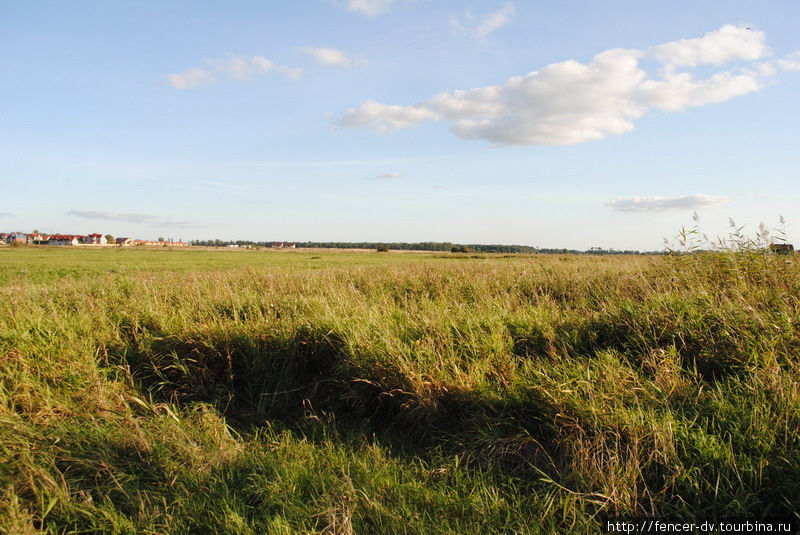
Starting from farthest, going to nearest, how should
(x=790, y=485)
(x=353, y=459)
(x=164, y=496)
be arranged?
(x=353, y=459) → (x=164, y=496) → (x=790, y=485)

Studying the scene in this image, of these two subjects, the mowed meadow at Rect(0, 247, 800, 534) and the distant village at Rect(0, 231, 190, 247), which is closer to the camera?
the mowed meadow at Rect(0, 247, 800, 534)

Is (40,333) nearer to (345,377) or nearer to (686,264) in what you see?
(345,377)

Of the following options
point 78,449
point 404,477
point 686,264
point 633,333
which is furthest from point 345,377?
point 686,264

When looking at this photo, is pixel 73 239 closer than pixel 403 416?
No

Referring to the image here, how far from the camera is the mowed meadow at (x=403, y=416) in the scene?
2.65m

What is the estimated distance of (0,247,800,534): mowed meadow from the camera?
265cm

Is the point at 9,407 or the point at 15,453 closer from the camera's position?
the point at 15,453

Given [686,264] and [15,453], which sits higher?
[686,264]

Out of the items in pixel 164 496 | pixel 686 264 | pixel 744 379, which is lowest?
pixel 164 496

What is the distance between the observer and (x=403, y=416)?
391 cm

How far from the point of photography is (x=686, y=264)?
7.13m

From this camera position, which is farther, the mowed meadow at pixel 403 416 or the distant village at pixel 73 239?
the distant village at pixel 73 239

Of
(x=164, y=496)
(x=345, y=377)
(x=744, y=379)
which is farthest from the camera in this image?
(x=345, y=377)

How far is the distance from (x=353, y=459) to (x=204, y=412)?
1676mm
